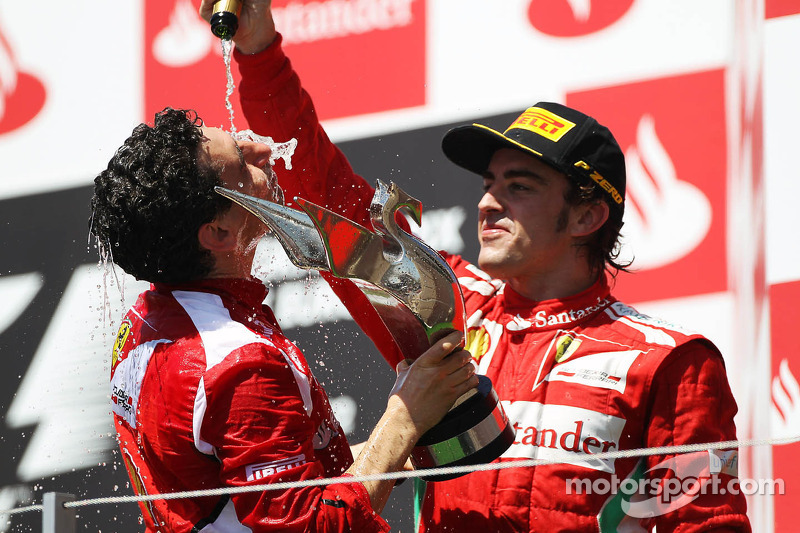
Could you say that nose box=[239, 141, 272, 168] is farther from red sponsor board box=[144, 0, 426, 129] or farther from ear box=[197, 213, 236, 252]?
red sponsor board box=[144, 0, 426, 129]

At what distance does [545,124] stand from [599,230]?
0.23 meters

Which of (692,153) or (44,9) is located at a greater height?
(44,9)

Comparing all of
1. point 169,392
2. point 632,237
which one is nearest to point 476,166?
point 632,237

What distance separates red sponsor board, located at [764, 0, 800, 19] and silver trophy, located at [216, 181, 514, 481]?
3.77 ft

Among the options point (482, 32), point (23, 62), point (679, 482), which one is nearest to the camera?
point (679, 482)

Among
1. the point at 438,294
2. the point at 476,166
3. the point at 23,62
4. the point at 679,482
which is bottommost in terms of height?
the point at 679,482

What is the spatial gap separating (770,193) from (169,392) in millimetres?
1356

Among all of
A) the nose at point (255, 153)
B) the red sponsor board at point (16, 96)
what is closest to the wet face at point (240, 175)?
the nose at point (255, 153)

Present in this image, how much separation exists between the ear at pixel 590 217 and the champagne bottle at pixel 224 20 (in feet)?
2.38

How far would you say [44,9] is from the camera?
3250 millimetres

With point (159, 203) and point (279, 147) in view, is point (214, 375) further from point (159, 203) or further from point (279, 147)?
point (279, 147)

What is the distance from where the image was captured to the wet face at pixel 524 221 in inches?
78.2

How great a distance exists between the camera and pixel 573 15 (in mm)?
2529

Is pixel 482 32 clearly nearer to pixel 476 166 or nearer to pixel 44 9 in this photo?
pixel 476 166
